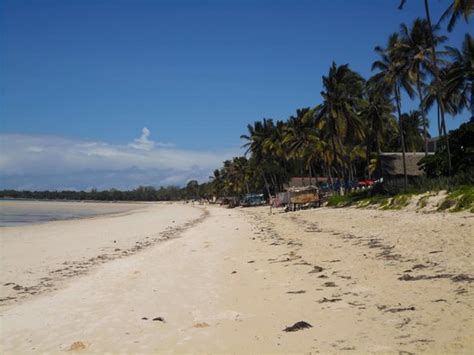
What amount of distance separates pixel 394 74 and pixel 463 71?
5.40m

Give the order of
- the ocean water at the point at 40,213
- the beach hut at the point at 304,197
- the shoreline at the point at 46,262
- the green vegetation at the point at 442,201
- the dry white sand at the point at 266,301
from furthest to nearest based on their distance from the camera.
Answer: the ocean water at the point at 40,213, the beach hut at the point at 304,197, the green vegetation at the point at 442,201, the shoreline at the point at 46,262, the dry white sand at the point at 266,301

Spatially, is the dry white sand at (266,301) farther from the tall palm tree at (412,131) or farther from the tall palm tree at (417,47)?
the tall palm tree at (412,131)

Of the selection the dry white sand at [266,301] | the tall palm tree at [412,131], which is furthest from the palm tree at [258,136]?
the dry white sand at [266,301]

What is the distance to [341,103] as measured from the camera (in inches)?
1778

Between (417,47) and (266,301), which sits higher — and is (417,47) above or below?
above

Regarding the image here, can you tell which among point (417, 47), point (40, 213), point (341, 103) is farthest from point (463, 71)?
point (40, 213)

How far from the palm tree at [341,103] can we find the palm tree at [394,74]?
4.42 meters

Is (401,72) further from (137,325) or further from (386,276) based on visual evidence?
(137,325)

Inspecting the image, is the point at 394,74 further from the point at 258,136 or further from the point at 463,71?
the point at 258,136

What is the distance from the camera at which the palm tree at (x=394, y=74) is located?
35.9m

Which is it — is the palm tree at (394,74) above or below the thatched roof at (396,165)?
above

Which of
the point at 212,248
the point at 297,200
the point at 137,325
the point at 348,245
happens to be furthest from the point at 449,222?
the point at 297,200

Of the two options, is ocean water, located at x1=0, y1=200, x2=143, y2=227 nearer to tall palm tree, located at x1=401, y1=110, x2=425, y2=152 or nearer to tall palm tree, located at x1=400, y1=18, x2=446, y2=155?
tall palm tree, located at x1=400, y1=18, x2=446, y2=155

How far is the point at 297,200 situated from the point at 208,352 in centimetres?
3943
